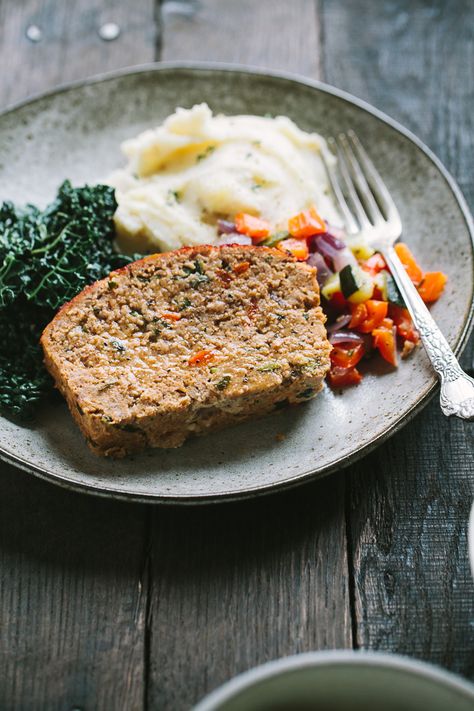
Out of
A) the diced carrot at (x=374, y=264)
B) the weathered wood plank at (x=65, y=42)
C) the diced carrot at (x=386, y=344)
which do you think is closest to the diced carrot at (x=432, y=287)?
the diced carrot at (x=374, y=264)

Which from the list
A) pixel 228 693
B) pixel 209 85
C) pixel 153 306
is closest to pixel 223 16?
pixel 209 85

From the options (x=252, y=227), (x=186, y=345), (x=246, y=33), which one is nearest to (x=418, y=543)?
(x=186, y=345)

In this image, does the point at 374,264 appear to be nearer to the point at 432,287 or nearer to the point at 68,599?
the point at 432,287

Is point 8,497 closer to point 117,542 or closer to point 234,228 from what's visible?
point 117,542

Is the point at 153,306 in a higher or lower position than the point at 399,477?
higher

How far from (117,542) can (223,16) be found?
4.70 metres

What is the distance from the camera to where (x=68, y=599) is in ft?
13.4

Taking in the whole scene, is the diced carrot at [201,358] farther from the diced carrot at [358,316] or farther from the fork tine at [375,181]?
the fork tine at [375,181]

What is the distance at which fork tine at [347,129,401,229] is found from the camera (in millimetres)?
5309

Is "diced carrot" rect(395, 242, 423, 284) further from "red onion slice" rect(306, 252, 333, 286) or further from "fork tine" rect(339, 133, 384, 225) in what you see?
"red onion slice" rect(306, 252, 333, 286)

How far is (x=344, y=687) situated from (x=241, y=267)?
243 centimetres

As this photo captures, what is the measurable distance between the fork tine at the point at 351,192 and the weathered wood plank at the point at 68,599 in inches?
93.9

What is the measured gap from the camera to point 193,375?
432 centimetres

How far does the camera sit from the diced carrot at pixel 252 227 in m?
5.03
